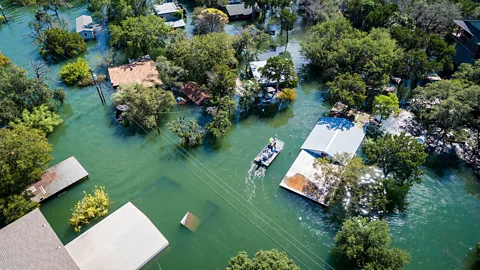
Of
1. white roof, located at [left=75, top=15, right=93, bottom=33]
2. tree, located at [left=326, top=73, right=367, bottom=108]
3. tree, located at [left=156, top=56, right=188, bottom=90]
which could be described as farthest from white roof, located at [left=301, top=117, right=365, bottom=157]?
white roof, located at [left=75, top=15, right=93, bottom=33]

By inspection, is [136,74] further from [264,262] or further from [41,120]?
[264,262]

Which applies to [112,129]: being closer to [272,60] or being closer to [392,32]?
[272,60]

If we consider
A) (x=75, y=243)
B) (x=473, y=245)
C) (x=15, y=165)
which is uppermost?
(x=15, y=165)

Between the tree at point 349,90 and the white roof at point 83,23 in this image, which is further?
the white roof at point 83,23

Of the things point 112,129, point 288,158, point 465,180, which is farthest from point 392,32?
point 112,129

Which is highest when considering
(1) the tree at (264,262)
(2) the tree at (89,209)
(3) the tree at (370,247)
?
(1) the tree at (264,262)

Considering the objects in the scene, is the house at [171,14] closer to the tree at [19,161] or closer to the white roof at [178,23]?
the white roof at [178,23]

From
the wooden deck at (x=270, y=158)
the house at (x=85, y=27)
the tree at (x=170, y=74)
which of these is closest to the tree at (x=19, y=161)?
the tree at (x=170, y=74)
